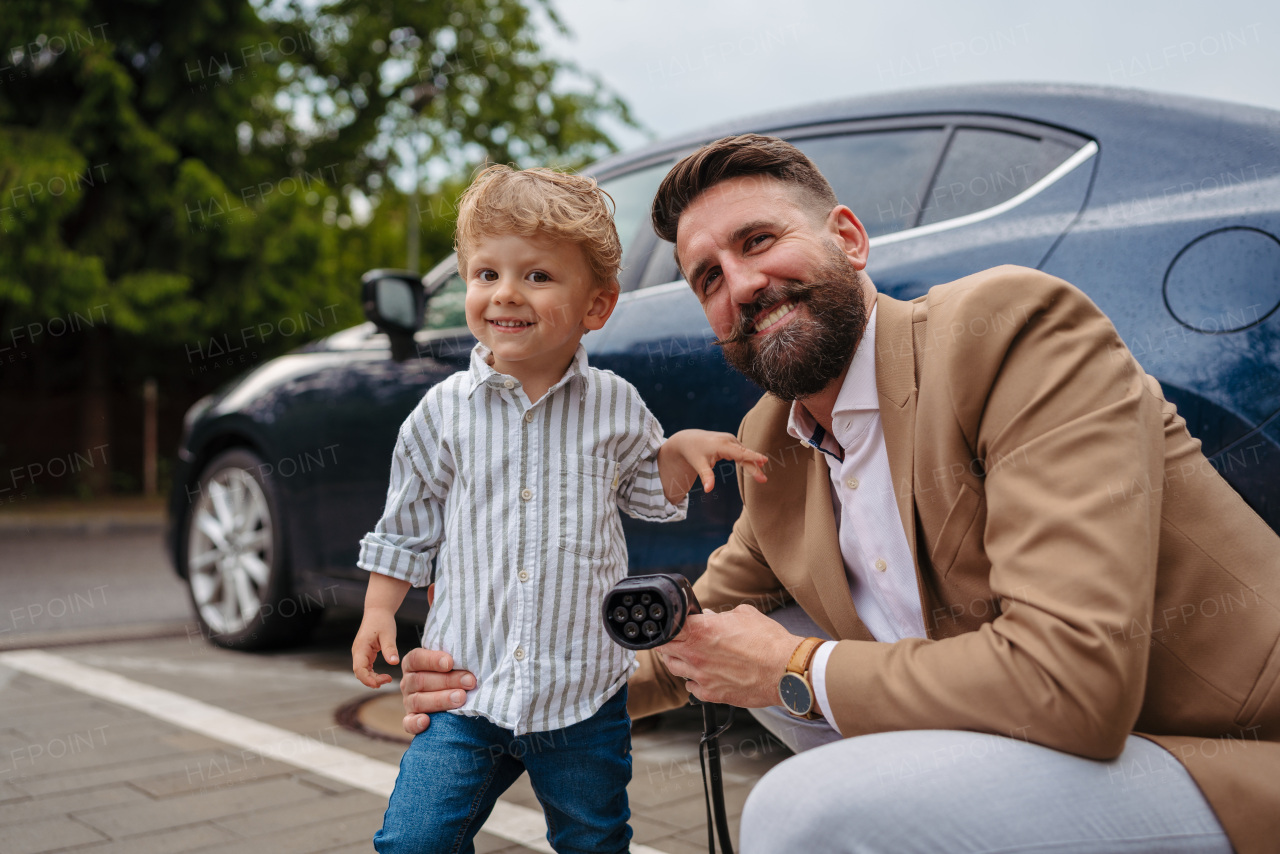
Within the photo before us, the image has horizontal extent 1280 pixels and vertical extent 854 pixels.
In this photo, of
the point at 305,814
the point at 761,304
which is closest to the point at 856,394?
the point at 761,304

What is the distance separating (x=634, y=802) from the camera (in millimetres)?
2836

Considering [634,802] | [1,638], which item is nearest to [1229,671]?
[634,802]

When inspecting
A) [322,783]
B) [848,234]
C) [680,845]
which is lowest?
[322,783]

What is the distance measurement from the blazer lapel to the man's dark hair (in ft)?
0.89

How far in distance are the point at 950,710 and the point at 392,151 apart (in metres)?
19.7

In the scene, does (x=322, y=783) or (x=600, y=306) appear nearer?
(x=600, y=306)

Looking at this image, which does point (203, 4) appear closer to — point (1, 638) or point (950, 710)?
point (1, 638)

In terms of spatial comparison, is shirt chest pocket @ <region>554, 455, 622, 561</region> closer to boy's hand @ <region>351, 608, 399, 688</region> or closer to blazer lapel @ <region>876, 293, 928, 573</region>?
boy's hand @ <region>351, 608, 399, 688</region>

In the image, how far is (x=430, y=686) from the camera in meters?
1.86

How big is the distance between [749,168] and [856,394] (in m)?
0.43

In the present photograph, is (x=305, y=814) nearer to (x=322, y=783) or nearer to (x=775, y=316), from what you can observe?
(x=322, y=783)

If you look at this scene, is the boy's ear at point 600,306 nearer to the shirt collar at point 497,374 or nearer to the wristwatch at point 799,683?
the shirt collar at point 497,374

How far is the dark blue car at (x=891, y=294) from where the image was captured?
7.34 feet

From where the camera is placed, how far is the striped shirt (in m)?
1.86
